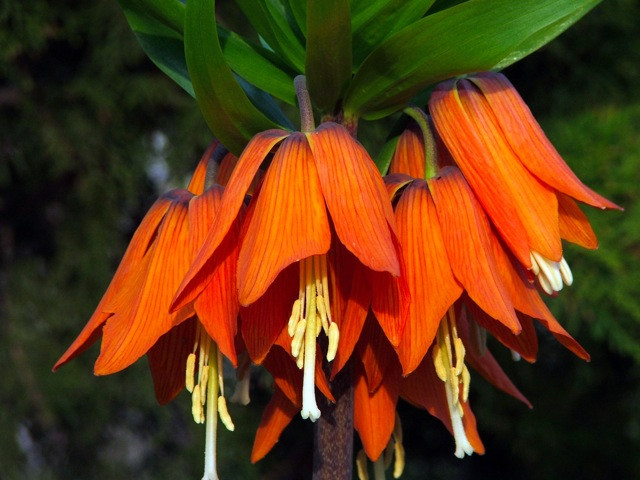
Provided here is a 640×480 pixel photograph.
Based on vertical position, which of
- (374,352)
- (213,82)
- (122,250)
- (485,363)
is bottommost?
(122,250)

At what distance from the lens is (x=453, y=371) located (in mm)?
640

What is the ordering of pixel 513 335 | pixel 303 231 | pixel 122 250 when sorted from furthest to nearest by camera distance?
pixel 122 250 → pixel 513 335 → pixel 303 231

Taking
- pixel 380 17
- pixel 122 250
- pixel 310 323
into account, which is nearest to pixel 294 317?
pixel 310 323

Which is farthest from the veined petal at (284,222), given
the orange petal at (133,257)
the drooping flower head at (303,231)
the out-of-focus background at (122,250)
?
the out-of-focus background at (122,250)

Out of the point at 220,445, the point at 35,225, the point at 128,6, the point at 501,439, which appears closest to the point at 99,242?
the point at 35,225

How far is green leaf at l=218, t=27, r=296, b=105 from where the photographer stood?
27.2 inches

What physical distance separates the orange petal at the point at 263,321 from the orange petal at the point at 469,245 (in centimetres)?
12

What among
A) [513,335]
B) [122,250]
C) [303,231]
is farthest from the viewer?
[122,250]

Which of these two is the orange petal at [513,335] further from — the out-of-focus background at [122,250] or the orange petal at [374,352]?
the out-of-focus background at [122,250]

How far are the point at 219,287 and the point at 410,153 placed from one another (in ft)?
0.62

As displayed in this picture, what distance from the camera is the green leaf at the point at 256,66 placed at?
0.69 metres

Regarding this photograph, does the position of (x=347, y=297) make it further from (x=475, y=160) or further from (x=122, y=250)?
(x=122, y=250)

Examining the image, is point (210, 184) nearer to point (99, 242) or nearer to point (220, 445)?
point (99, 242)

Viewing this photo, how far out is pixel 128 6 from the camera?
706mm
